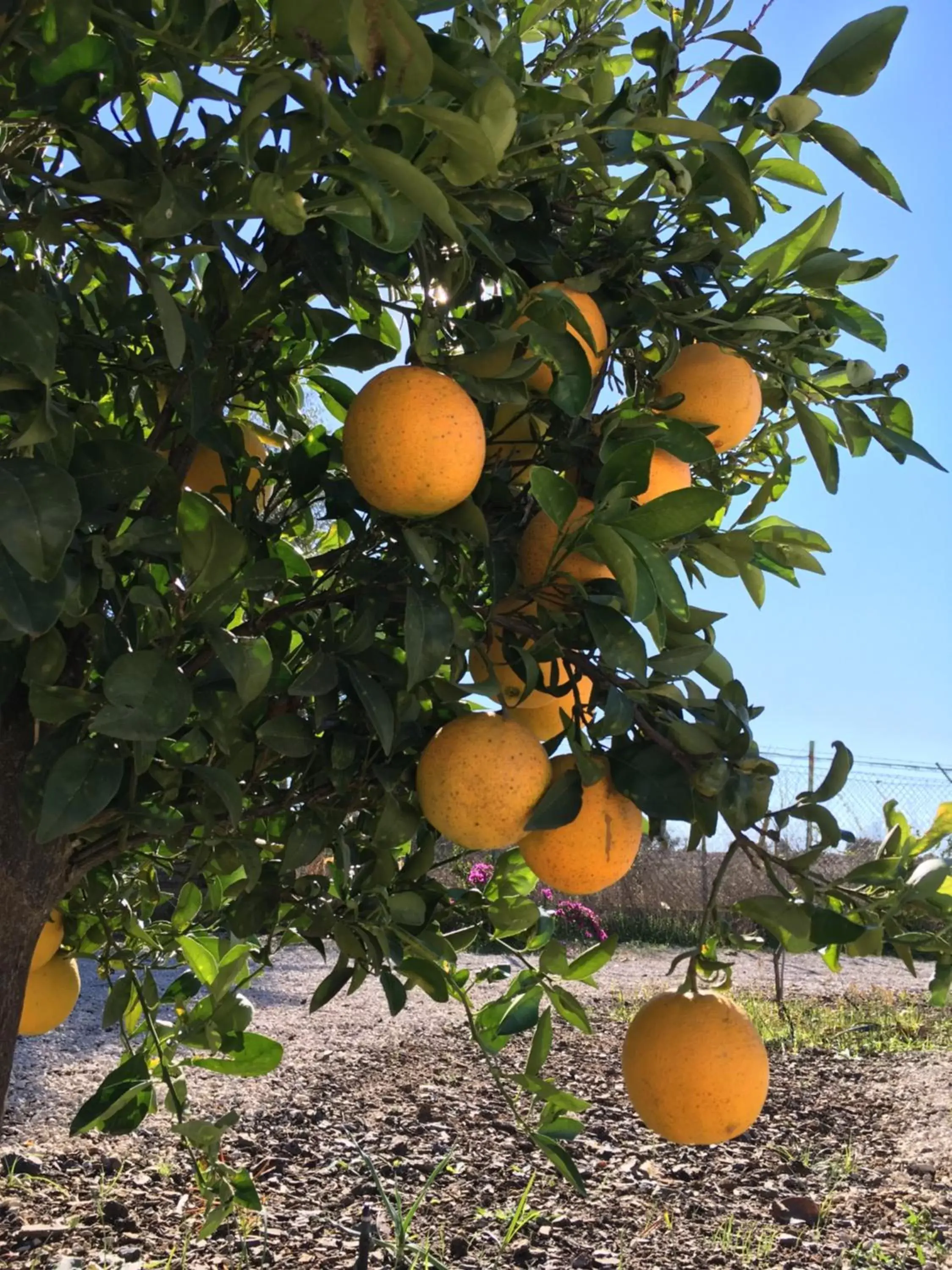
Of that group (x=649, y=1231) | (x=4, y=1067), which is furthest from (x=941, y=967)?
(x=649, y=1231)

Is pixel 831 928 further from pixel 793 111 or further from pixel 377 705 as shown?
pixel 793 111

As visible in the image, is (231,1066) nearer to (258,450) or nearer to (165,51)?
(258,450)

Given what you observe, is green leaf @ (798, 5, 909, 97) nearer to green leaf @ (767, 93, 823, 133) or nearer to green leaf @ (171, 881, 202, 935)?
green leaf @ (767, 93, 823, 133)

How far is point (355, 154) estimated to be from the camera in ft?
1.93

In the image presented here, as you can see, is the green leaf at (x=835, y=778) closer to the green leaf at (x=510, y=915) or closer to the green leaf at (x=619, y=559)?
the green leaf at (x=619, y=559)

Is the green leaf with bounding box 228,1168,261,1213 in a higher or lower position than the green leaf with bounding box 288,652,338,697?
lower

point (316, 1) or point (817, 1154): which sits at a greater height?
point (316, 1)

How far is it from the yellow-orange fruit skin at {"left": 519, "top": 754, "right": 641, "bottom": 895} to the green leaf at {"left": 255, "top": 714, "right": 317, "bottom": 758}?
8.9 inches

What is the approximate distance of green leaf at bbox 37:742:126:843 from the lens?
0.76 meters

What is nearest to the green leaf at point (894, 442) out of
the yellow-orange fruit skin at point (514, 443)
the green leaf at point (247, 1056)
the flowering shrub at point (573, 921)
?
the yellow-orange fruit skin at point (514, 443)

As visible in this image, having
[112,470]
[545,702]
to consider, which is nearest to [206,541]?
[112,470]

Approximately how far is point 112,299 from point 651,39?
55cm

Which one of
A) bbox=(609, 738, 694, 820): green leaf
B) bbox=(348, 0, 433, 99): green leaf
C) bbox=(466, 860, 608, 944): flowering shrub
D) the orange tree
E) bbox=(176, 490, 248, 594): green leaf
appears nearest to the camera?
bbox=(348, 0, 433, 99): green leaf

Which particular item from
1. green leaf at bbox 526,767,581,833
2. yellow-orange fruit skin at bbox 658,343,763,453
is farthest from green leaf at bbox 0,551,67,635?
yellow-orange fruit skin at bbox 658,343,763,453
